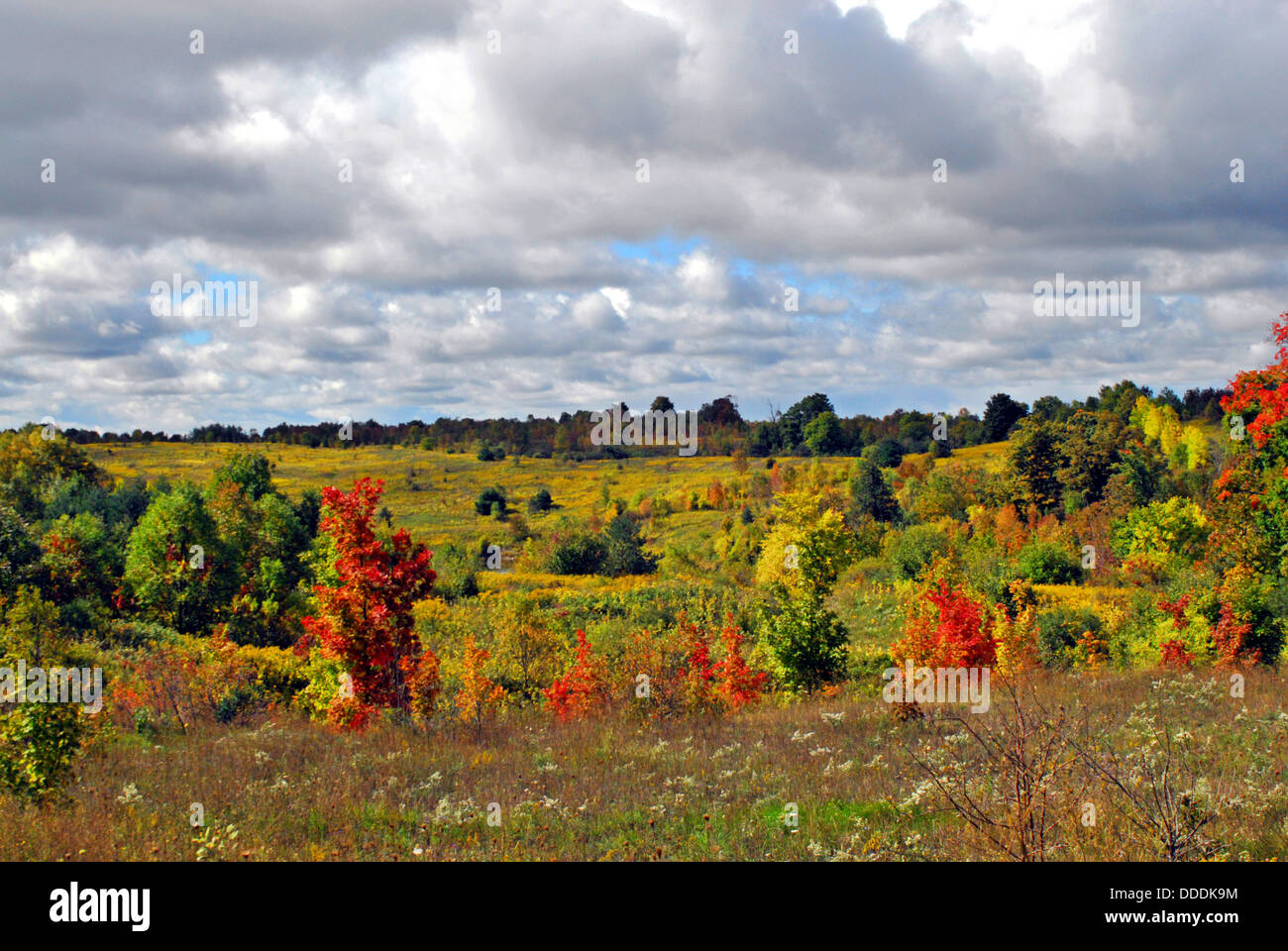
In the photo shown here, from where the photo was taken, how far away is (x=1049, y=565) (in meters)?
41.1

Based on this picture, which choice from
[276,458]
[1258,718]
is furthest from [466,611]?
[276,458]

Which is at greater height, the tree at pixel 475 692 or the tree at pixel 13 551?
the tree at pixel 13 551

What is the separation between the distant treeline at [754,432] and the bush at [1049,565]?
41.3 metres

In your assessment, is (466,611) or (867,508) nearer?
(466,611)

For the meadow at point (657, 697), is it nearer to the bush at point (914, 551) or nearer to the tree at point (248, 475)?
the bush at point (914, 551)

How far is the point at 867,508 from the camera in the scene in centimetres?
6359

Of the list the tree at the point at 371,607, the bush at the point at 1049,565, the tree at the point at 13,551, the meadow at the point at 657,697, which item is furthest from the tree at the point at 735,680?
the tree at the point at 13,551

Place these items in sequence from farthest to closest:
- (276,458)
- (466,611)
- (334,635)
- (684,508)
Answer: (276,458)
(684,508)
(466,611)
(334,635)

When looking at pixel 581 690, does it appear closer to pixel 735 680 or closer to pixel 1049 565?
pixel 735 680

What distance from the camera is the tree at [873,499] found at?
63.5 m

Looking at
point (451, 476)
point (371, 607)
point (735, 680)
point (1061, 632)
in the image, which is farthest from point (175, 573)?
point (451, 476)
